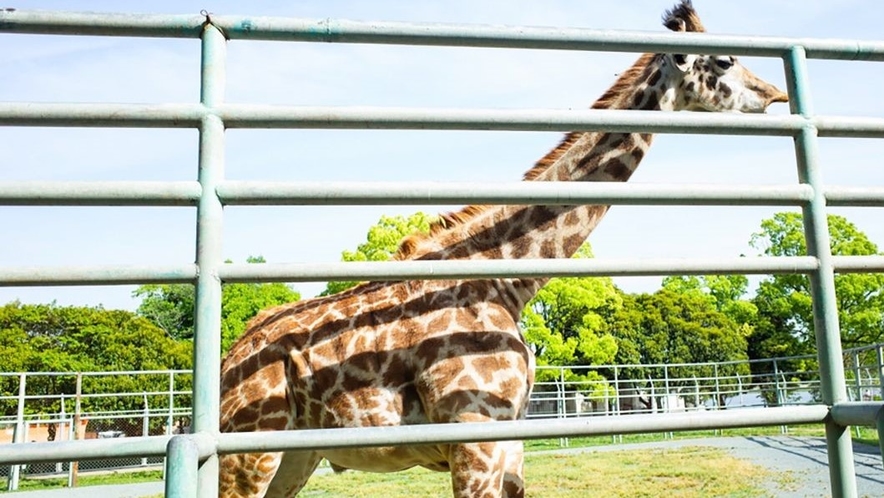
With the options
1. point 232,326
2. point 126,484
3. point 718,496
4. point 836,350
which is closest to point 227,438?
point 836,350

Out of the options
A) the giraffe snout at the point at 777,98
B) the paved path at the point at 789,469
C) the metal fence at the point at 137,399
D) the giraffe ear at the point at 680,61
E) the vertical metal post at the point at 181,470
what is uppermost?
the giraffe ear at the point at 680,61

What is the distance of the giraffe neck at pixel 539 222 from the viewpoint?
318 centimetres

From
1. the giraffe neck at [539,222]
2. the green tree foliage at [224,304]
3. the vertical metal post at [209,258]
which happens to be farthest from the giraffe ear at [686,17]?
the green tree foliage at [224,304]

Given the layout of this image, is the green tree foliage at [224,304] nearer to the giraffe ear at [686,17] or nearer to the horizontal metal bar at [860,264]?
the giraffe ear at [686,17]

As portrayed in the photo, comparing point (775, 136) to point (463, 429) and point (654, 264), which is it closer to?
point (654, 264)

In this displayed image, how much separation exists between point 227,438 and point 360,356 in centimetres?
159

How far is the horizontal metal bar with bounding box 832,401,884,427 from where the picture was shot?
57.3 inches

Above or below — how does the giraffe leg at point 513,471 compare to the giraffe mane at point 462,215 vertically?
below

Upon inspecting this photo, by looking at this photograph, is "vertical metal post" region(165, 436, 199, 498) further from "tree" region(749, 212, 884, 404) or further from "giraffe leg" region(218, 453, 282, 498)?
"tree" region(749, 212, 884, 404)

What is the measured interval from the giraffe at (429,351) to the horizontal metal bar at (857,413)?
1.23 metres

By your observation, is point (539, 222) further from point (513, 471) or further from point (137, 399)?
point (137, 399)

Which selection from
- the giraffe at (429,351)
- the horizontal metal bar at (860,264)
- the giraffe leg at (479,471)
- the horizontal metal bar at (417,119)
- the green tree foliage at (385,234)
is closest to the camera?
the horizontal metal bar at (417,119)

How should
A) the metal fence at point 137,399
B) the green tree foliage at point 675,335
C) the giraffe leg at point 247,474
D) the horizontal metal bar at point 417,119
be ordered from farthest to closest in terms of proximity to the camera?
the green tree foliage at point 675,335 → the metal fence at point 137,399 → the giraffe leg at point 247,474 → the horizontal metal bar at point 417,119

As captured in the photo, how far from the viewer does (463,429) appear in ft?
4.64
